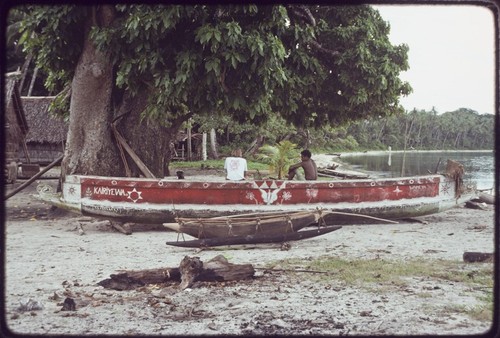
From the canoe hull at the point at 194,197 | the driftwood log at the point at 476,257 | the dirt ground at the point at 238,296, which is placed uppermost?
the canoe hull at the point at 194,197

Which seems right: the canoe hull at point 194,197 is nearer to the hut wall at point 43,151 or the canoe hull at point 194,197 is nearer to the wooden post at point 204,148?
the hut wall at point 43,151

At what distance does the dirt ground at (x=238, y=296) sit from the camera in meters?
4.34

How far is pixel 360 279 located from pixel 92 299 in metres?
3.04

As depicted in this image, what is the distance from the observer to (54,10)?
9766 millimetres

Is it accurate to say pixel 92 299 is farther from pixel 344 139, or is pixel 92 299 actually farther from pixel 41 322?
pixel 344 139

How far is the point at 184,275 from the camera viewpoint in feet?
18.2

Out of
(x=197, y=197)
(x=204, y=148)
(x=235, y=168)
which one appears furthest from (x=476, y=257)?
(x=204, y=148)

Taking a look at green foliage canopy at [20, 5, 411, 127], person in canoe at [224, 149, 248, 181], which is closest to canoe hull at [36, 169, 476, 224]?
person in canoe at [224, 149, 248, 181]

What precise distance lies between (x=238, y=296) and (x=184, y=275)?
704mm

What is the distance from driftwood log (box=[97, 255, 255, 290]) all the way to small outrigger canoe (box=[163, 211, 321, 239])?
1725mm

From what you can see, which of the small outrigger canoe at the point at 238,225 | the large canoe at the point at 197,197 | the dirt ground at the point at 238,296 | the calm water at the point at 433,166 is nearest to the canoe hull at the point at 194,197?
the large canoe at the point at 197,197

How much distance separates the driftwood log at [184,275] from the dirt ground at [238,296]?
92 mm

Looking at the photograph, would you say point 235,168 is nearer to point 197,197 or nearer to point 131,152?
point 197,197

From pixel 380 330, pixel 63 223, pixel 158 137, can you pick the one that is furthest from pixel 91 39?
pixel 380 330
